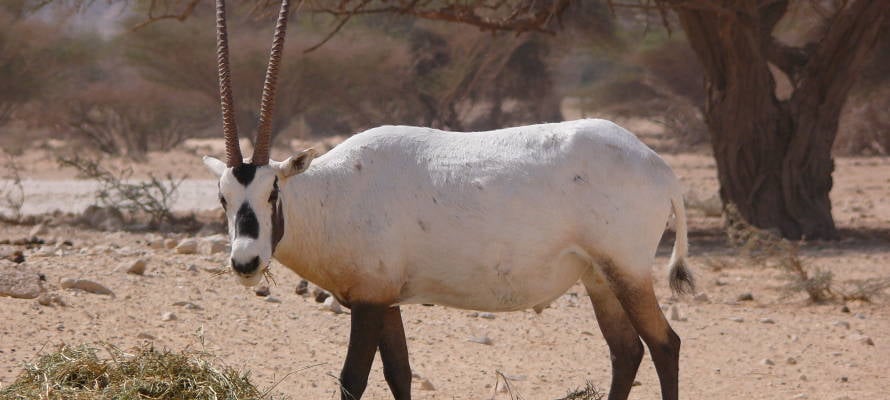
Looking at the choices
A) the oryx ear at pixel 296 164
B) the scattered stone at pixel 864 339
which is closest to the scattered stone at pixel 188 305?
the oryx ear at pixel 296 164

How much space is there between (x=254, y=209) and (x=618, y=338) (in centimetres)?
195

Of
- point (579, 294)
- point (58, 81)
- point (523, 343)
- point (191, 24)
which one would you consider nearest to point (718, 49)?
point (579, 294)

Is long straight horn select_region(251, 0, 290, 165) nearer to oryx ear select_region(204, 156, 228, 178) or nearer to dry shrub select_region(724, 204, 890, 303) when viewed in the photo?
oryx ear select_region(204, 156, 228, 178)

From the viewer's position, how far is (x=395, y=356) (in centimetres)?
570

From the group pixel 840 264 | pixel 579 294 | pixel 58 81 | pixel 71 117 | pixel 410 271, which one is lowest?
pixel 71 117

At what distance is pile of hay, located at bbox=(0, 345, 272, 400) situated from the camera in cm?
510

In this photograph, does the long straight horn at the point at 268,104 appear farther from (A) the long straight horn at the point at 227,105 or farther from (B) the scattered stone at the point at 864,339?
(B) the scattered stone at the point at 864,339

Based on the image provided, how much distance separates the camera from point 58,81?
2703 centimetres

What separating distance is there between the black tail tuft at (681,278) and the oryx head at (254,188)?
1940mm

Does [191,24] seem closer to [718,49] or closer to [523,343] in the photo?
[718,49]

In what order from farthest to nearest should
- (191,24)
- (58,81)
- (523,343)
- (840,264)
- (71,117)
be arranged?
(71,117) → (58,81) → (191,24) → (840,264) → (523,343)

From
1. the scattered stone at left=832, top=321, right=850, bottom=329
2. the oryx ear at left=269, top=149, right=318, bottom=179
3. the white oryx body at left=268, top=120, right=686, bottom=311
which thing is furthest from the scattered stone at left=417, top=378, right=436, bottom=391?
the scattered stone at left=832, top=321, right=850, bottom=329

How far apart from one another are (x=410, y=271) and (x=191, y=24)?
803 inches

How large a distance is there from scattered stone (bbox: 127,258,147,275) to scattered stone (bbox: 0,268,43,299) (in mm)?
997
